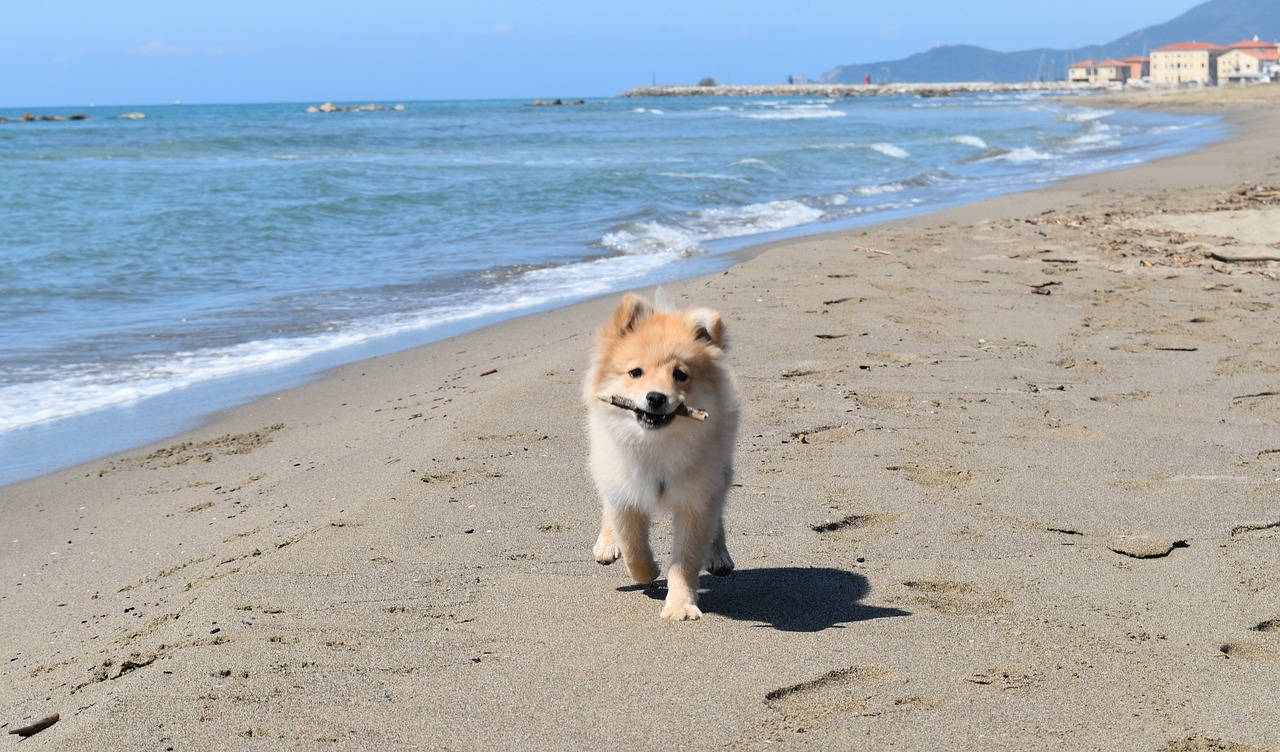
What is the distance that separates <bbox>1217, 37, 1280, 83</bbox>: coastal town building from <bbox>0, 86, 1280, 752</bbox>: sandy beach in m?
129

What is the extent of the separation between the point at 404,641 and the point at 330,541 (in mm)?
913

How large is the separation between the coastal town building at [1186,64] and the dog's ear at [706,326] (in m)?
141

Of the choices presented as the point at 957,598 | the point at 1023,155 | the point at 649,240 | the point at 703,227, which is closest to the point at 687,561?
the point at 957,598

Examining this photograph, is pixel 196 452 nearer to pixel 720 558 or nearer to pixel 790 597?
pixel 720 558

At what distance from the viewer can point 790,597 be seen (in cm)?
357

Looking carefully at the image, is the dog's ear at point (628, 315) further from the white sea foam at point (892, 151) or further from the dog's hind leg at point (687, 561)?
the white sea foam at point (892, 151)

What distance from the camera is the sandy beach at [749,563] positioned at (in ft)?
9.00

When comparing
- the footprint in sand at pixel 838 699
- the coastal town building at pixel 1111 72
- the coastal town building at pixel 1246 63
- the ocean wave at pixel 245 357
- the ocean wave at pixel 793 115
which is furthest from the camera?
the coastal town building at pixel 1111 72

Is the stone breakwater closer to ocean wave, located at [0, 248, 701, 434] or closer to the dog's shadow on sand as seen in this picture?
ocean wave, located at [0, 248, 701, 434]

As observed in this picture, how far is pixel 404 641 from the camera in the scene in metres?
3.16

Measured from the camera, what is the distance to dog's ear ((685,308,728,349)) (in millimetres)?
3482

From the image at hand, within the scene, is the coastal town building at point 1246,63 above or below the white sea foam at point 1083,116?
above

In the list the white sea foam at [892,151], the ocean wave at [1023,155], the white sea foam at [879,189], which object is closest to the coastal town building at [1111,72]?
the ocean wave at [1023,155]

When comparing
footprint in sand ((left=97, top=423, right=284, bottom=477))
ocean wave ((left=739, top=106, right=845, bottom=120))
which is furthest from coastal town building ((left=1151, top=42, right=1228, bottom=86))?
footprint in sand ((left=97, top=423, right=284, bottom=477))
